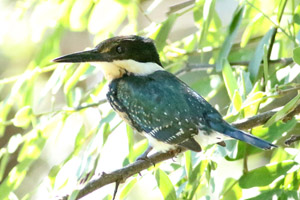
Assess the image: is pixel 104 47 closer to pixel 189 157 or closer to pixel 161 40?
pixel 161 40

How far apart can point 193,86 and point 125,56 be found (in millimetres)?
267

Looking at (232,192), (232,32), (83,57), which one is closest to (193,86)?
(232,32)

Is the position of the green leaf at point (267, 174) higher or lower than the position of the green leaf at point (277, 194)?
higher

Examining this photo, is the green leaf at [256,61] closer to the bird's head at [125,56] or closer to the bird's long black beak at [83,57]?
the bird's head at [125,56]

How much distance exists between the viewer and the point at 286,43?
2.57m

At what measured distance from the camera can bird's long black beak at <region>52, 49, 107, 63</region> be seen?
2.29 m

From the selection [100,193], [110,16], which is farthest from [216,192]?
[110,16]

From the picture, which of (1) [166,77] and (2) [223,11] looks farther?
(2) [223,11]

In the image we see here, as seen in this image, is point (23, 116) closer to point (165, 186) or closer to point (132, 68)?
point (132, 68)

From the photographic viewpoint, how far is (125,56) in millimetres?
2533

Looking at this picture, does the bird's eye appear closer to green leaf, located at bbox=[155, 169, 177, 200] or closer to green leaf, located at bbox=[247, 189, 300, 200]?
green leaf, located at bbox=[155, 169, 177, 200]

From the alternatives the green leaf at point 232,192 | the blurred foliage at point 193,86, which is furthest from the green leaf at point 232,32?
the green leaf at point 232,192

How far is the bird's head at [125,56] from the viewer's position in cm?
243

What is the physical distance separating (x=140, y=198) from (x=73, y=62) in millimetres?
504
